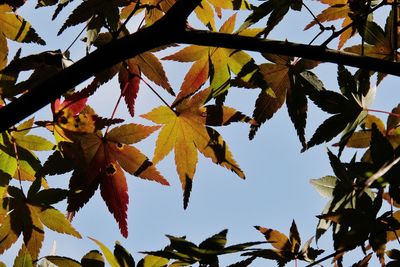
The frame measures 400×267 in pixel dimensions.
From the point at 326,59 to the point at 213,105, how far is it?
1.60 ft

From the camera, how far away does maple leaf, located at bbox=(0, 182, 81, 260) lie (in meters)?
1.33

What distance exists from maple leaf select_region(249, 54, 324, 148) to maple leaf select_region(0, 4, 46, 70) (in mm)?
615

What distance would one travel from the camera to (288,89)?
1.47m

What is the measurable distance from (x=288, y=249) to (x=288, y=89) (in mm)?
457

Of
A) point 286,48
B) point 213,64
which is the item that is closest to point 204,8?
point 213,64

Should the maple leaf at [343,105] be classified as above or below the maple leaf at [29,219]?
above

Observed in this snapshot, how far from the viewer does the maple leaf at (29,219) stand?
1.33m

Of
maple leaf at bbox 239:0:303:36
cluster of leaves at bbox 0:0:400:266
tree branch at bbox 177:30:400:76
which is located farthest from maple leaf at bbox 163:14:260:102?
tree branch at bbox 177:30:400:76

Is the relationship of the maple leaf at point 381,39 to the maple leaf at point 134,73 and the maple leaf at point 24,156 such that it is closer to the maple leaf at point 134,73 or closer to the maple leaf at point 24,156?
the maple leaf at point 134,73

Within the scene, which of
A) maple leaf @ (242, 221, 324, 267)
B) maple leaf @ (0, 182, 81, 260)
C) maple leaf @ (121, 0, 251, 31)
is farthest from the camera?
maple leaf @ (121, 0, 251, 31)

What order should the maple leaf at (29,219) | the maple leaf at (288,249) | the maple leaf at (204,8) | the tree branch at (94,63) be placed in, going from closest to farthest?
the tree branch at (94,63)
the maple leaf at (288,249)
the maple leaf at (29,219)
the maple leaf at (204,8)

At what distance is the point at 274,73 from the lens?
1489mm

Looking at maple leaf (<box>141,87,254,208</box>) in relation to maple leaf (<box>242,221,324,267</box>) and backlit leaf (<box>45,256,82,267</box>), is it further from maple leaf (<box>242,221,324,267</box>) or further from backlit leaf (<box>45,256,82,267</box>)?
backlit leaf (<box>45,256,82,267</box>)

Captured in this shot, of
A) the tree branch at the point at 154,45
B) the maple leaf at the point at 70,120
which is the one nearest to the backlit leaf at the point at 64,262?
the maple leaf at the point at 70,120
